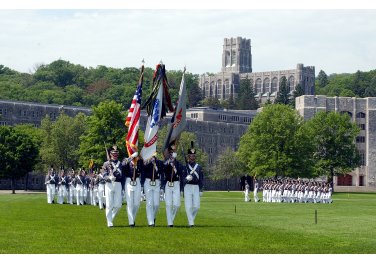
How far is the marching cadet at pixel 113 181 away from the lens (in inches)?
1314

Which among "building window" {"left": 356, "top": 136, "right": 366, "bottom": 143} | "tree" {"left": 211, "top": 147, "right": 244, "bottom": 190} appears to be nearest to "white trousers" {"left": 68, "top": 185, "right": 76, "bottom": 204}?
"tree" {"left": 211, "top": 147, "right": 244, "bottom": 190}

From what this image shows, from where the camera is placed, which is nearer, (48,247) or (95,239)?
(48,247)

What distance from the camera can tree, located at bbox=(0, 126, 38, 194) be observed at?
110 meters

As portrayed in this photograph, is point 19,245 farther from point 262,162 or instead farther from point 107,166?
point 262,162

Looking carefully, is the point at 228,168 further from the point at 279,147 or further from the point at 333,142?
the point at 279,147

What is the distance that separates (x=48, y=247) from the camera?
25031 mm

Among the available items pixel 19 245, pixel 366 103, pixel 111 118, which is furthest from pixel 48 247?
pixel 366 103

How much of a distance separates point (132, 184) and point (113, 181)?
0.82 metres

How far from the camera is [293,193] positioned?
79.2 m

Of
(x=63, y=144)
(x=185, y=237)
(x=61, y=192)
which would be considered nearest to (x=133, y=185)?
(x=185, y=237)

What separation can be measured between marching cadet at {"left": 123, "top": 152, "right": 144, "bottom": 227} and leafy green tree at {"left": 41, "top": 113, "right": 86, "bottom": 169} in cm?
7723

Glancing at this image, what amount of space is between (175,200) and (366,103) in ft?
450

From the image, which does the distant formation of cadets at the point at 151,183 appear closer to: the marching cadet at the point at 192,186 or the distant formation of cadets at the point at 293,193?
the marching cadet at the point at 192,186

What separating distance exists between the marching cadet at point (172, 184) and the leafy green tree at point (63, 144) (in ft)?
253
